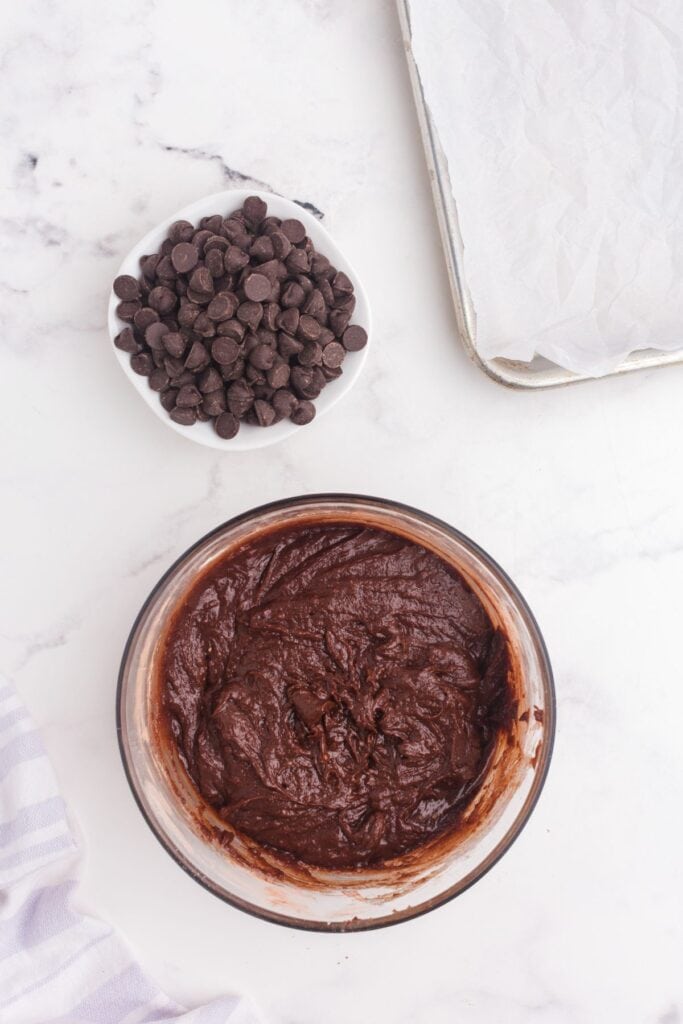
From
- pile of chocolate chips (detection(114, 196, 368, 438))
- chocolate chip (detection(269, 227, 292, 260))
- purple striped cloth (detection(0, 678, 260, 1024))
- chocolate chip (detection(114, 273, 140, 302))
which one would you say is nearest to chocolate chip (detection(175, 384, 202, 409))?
pile of chocolate chips (detection(114, 196, 368, 438))

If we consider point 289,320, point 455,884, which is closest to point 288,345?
point 289,320

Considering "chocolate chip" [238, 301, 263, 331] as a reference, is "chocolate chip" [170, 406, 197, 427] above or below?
below

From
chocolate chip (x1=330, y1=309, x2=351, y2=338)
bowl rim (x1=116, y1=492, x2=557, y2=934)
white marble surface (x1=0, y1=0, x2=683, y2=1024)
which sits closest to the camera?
bowl rim (x1=116, y1=492, x2=557, y2=934)

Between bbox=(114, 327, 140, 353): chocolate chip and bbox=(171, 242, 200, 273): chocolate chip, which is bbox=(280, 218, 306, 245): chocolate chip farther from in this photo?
bbox=(114, 327, 140, 353): chocolate chip

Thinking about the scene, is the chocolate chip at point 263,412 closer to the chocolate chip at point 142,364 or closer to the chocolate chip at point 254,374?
the chocolate chip at point 254,374

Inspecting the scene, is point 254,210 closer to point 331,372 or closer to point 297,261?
point 297,261
